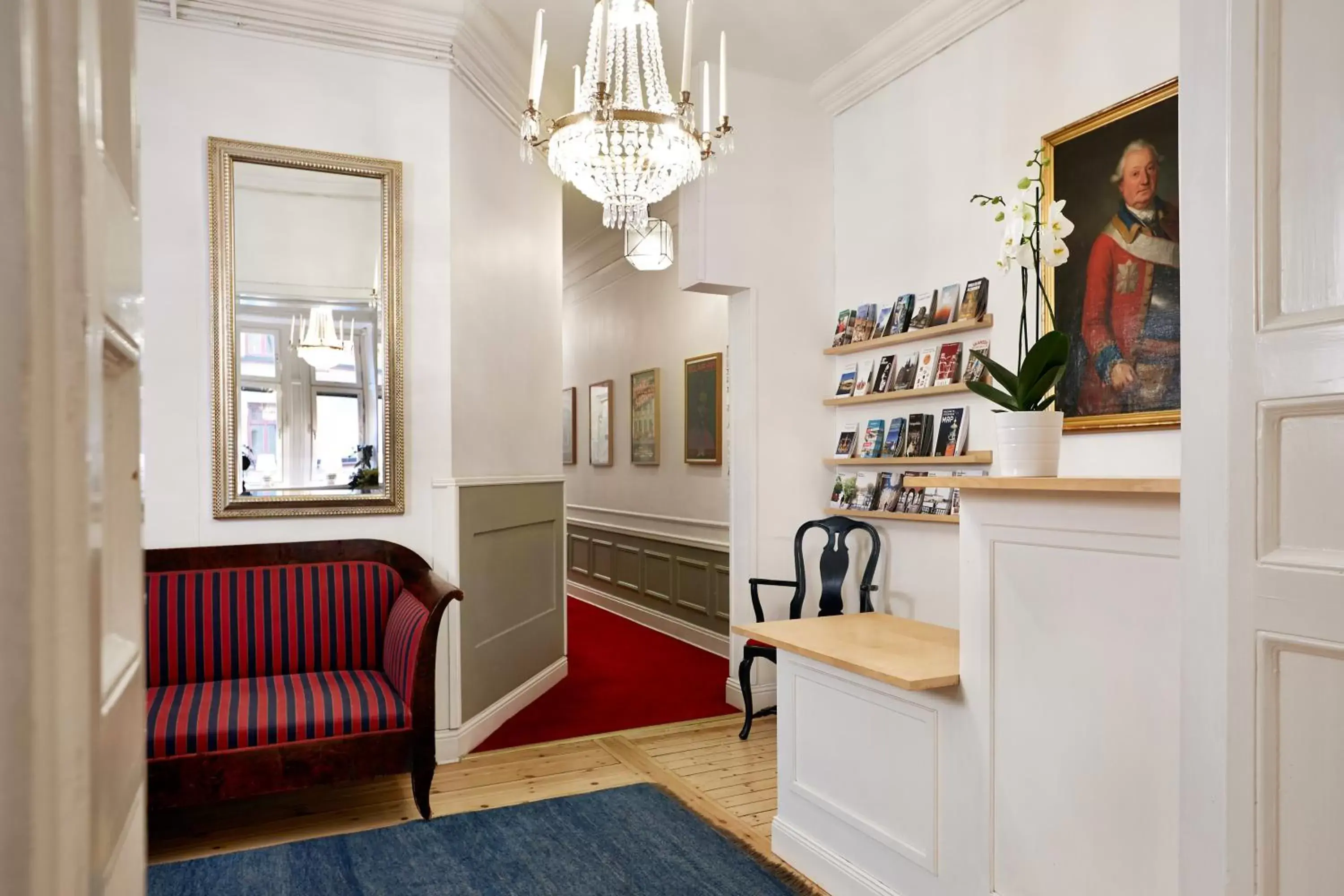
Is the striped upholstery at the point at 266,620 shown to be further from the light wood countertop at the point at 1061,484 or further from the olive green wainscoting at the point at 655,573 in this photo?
the olive green wainscoting at the point at 655,573

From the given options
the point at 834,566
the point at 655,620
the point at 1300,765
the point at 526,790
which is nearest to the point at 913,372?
the point at 834,566

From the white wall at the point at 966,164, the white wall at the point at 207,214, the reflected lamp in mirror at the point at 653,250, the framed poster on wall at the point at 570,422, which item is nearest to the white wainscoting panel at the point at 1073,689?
the white wall at the point at 966,164

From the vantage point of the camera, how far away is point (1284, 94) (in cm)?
133

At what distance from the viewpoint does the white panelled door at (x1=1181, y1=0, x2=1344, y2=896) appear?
1.27 m

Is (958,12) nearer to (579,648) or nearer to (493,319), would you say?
(493,319)

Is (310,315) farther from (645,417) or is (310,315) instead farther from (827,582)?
(645,417)

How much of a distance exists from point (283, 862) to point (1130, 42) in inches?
159

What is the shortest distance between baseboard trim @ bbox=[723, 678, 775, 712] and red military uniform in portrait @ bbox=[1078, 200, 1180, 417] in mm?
2212

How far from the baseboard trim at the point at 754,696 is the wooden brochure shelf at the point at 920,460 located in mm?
1240

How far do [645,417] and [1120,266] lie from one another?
4.33m

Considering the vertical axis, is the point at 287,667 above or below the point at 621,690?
above

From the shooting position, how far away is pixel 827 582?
4.38 metres

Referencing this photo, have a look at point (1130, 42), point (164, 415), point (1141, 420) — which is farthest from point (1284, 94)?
point (164, 415)

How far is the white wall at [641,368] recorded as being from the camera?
620cm
